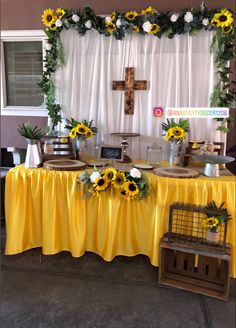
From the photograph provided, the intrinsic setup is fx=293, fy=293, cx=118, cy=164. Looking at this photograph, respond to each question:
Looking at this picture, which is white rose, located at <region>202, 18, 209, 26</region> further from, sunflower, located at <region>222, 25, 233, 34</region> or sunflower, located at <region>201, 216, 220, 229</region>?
sunflower, located at <region>201, 216, 220, 229</region>

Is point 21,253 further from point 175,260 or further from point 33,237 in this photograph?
point 175,260

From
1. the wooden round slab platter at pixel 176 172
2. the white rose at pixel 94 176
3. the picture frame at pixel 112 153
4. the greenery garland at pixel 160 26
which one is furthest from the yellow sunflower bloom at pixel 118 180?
the greenery garland at pixel 160 26

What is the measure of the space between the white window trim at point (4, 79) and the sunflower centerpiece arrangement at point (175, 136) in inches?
49.0

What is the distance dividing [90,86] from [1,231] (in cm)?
141

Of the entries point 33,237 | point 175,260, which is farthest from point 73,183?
point 175,260

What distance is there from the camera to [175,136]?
2.11 meters

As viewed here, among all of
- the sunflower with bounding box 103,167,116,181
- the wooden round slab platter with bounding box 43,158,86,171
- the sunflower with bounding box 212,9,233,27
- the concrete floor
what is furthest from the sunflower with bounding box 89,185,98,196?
the sunflower with bounding box 212,9,233,27

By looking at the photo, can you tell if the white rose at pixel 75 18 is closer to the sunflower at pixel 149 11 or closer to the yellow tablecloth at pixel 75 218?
the sunflower at pixel 149 11

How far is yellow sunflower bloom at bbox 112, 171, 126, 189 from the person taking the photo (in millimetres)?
1856

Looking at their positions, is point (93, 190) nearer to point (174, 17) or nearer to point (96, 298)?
point (96, 298)

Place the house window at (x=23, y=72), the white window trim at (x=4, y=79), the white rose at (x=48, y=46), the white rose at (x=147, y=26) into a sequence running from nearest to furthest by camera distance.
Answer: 1. the white rose at (x=147, y=26)
2. the white rose at (x=48, y=46)
3. the white window trim at (x=4, y=79)
4. the house window at (x=23, y=72)

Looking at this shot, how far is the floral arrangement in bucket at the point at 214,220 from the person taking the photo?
65.7 inches

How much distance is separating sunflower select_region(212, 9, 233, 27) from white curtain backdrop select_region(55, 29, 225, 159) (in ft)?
0.39

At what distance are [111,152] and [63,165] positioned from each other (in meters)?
0.39
